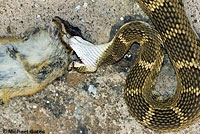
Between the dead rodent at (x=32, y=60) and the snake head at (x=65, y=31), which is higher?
the snake head at (x=65, y=31)

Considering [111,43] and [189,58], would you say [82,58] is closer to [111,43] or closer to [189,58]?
[111,43]

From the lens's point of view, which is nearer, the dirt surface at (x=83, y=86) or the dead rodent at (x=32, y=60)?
the dead rodent at (x=32, y=60)

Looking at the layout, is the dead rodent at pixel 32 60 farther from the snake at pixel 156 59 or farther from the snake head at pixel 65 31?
the snake at pixel 156 59

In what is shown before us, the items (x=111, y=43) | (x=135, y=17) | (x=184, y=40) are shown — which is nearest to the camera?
(x=184, y=40)

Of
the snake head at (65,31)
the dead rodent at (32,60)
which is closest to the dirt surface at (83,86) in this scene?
the snake head at (65,31)

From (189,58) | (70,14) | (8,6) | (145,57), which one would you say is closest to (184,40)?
(189,58)

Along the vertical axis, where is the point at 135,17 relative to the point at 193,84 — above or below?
above

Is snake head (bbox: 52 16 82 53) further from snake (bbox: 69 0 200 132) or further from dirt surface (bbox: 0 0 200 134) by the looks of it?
dirt surface (bbox: 0 0 200 134)

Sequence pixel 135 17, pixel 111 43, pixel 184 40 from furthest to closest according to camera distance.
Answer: pixel 135 17
pixel 111 43
pixel 184 40
